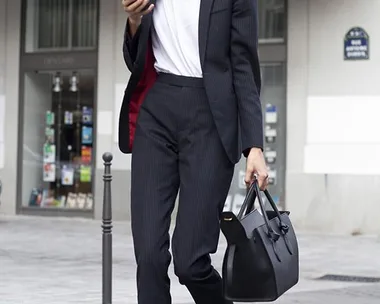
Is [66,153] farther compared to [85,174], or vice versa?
[66,153]

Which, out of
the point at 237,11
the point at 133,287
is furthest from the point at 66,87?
the point at 237,11

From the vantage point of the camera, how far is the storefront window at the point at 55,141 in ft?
50.3

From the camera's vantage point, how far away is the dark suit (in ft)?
12.5

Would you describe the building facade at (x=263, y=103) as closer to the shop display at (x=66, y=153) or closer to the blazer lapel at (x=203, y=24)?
the shop display at (x=66, y=153)

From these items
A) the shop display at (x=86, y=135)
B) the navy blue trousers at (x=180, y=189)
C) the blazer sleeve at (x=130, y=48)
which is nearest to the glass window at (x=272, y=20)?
the shop display at (x=86, y=135)

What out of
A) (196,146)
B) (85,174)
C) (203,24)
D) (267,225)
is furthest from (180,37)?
(85,174)

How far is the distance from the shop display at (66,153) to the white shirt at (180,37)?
37.2 ft

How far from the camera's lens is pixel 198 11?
3854 mm

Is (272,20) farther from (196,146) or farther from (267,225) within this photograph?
(267,225)

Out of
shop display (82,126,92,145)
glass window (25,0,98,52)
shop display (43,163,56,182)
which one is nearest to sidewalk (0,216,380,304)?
shop display (43,163,56,182)

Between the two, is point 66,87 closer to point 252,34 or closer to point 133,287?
point 133,287

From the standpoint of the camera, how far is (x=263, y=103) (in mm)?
14180

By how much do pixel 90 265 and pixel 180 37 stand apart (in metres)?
5.99

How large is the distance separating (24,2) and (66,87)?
1636 mm
